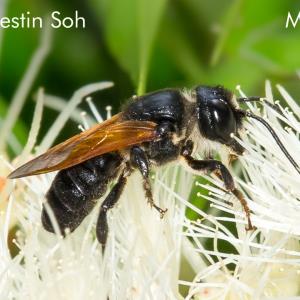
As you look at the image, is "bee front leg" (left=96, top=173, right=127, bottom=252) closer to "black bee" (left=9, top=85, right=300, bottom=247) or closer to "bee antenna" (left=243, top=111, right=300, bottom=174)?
"black bee" (left=9, top=85, right=300, bottom=247)

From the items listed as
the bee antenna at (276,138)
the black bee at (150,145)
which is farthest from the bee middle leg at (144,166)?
the bee antenna at (276,138)

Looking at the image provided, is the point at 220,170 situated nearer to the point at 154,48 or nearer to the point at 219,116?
the point at 219,116

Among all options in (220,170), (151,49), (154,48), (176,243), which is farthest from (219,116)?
(154,48)

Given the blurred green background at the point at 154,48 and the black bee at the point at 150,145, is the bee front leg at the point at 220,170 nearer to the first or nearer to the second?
the black bee at the point at 150,145

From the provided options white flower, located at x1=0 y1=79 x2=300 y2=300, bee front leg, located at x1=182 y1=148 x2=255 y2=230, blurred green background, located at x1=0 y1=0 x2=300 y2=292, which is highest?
blurred green background, located at x1=0 y1=0 x2=300 y2=292

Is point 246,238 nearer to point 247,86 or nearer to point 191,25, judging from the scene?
point 247,86

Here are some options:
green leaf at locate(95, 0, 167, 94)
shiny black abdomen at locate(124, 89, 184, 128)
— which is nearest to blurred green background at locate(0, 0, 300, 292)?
green leaf at locate(95, 0, 167, 94)
